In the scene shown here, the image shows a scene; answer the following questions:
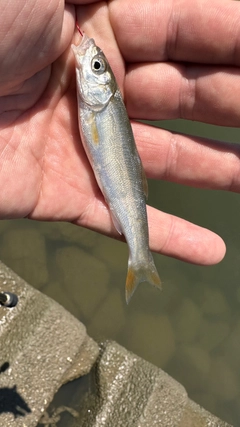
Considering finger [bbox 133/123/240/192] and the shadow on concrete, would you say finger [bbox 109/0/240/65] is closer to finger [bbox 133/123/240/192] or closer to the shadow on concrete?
finger [bbox 133/123/240/192]

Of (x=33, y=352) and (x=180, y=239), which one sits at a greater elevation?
(x=180, y=239)

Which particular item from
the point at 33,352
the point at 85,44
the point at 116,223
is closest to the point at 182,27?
the point at 85,44

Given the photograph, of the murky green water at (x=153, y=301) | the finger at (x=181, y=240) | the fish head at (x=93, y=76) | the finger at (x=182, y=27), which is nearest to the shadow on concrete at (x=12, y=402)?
the murky green water at (x=153, y=301)

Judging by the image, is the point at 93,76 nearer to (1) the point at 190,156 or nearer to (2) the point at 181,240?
(1) the point at 190,156


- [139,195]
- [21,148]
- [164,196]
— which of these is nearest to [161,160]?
[139,195]

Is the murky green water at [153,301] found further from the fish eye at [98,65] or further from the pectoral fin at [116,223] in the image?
the fish eye at [98,65]

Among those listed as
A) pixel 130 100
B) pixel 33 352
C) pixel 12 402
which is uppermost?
pixel 130 100

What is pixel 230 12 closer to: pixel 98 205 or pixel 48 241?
pixel 98 205
